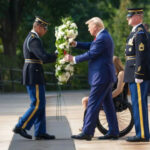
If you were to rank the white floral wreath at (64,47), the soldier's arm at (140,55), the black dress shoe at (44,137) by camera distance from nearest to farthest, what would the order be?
the soldier's arm at (140,55)
the white floral wreath at (64,47)
the black dress shoe at (44,137)

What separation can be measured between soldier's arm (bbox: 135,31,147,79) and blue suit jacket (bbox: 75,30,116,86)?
0.47 metres

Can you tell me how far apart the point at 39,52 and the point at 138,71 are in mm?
1456

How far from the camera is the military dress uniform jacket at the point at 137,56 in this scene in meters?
9.45

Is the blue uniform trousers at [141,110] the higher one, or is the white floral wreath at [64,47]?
the white floral wreath at [64,47]

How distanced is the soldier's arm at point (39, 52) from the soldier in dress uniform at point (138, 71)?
112cm

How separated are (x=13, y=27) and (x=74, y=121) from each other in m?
17.3

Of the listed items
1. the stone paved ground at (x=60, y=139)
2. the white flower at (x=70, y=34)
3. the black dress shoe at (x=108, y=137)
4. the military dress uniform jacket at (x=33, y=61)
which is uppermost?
the white flower at (x=70, y=34)

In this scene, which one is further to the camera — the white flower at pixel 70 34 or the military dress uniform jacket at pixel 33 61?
the white flower at pixel 70 34

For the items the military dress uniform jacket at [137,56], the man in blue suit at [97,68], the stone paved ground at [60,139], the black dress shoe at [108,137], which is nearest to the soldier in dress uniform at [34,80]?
the stone paved ground at [60,139]

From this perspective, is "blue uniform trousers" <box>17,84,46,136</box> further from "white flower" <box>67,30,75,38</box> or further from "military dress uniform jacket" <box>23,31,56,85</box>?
"white flower" <box>67,30,75,38</box>

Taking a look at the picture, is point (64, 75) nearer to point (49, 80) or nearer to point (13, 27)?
point (49, 80)

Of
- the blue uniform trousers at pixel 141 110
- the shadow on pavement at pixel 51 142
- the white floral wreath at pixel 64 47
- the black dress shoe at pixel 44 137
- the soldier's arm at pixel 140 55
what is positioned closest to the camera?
the shadow on pavement at pixel 51 142

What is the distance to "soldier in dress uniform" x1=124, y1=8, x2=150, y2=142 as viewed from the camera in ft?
31.1

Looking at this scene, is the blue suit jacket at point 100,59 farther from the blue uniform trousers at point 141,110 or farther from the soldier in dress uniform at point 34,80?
the soldier in dress uniform at point 34,80
